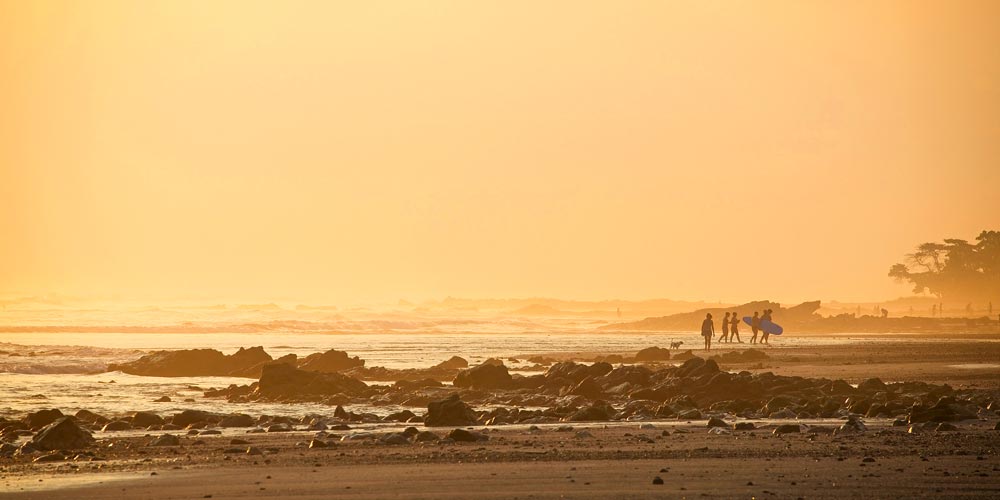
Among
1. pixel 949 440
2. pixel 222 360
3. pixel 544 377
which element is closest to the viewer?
pixel 949 440

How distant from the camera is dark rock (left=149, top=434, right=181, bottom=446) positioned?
52.4 feet

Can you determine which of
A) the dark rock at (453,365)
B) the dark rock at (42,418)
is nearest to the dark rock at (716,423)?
the dark rock at (42,418)

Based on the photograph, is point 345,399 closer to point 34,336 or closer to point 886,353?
point 886,353

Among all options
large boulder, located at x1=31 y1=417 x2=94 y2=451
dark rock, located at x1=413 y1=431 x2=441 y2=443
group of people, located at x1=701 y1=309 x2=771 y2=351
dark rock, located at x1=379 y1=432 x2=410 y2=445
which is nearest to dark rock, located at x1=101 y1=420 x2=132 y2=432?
large boulder, located at x1=31 y1=417 x2=94 y2=451

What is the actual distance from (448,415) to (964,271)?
356 ft

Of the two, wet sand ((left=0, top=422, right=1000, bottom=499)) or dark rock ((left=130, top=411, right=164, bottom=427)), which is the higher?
wet sand ((left=0, top=422, right=1000, bottom=499))

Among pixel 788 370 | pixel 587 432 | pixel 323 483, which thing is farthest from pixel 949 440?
pixel 788 370

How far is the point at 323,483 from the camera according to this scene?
1188 centimetres

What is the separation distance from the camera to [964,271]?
379ft

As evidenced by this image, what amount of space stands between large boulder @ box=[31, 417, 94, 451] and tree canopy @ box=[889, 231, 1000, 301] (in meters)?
111

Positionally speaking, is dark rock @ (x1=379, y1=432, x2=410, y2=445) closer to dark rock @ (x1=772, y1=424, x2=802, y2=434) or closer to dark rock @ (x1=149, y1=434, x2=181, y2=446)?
dark rock @ (x1=149, y1=434, x2=181, y2=446)

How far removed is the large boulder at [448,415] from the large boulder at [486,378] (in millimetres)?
7731

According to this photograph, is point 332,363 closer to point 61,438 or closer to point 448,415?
point 448,415

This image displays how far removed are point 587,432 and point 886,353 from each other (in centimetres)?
2614
